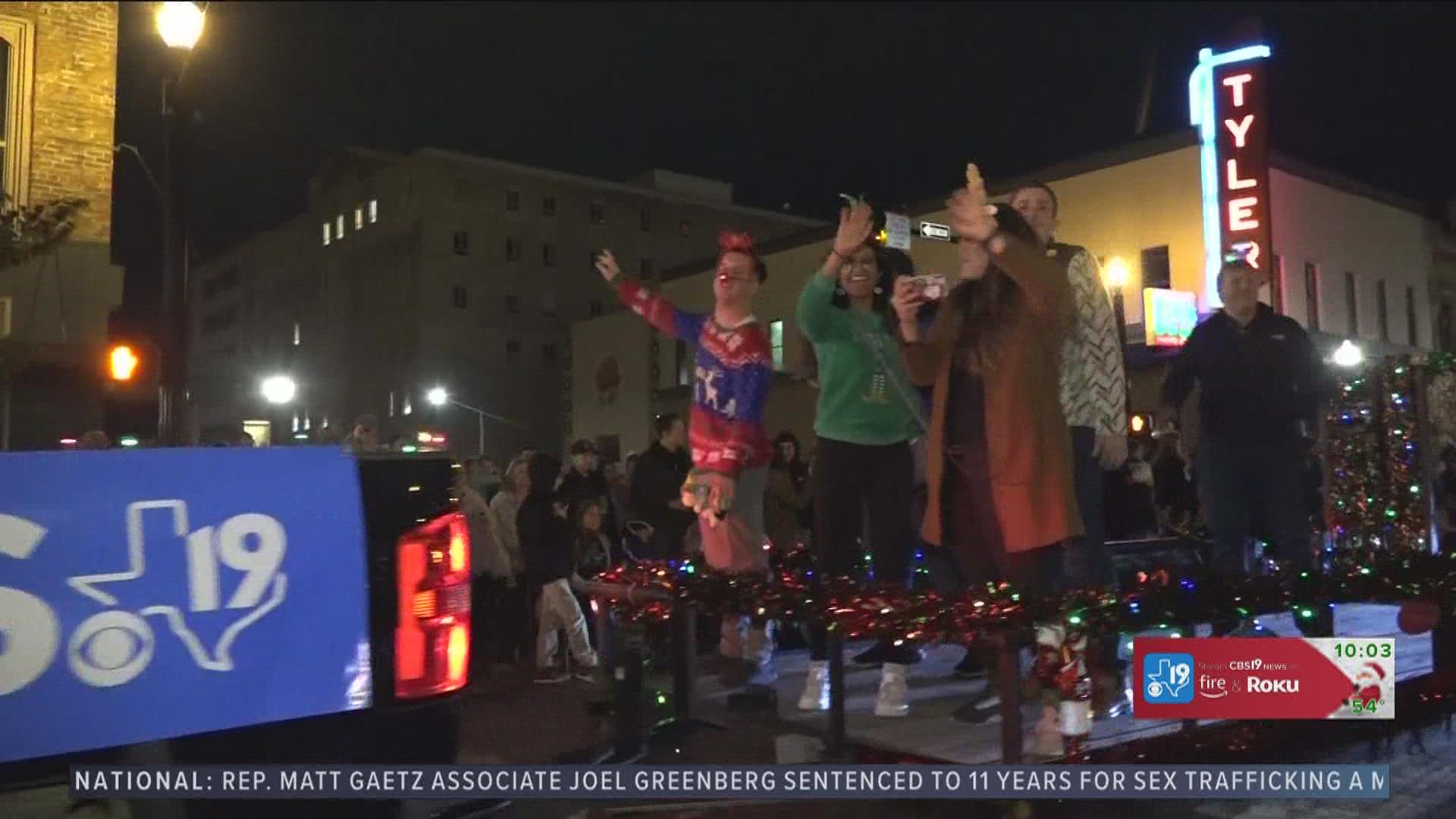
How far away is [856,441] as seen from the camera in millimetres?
4910

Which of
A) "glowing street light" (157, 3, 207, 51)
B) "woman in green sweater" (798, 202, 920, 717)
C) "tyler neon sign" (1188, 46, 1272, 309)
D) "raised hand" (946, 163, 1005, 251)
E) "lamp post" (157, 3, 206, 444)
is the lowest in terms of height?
"woman in green sweater" (798, 202, 920, 717)

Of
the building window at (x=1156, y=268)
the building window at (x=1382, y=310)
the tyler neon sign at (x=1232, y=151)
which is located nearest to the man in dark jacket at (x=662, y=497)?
the tyler neon sign at (x=1232, y=151)

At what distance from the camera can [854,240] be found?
4742 millimetres

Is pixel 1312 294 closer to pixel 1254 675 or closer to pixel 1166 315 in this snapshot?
pixel 1166 315

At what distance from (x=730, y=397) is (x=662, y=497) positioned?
2098 mm

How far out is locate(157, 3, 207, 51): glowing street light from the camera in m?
9.88

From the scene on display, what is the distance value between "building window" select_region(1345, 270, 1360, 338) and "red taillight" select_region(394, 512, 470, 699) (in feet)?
81.9

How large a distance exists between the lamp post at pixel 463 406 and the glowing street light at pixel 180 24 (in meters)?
38.3

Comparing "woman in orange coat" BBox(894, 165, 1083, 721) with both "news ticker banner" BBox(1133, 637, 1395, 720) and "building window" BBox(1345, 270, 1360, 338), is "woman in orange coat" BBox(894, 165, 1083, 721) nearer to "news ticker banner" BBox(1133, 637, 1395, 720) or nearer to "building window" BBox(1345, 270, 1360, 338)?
"news ticker banner" BBox(1133, 637, 1395, 720)

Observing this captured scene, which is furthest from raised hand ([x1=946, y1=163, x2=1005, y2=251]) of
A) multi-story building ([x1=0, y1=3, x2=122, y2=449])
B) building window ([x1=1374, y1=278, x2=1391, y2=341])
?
building window ([x1=1374, y1=278, x2=1391, y2=341])

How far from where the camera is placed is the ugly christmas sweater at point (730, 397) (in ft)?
17.3

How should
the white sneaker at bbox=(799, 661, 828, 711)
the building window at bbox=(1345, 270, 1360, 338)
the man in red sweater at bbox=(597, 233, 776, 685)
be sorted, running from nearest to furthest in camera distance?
the white sneaker at bbox=(799, 661, 828, 711)
the man in red sweater at bbox=(597, 233, 776, 685)
the building window at bbox=(1345, 270, 1360, 338)

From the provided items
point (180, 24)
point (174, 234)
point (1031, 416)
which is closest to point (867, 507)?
point (1031, 416)

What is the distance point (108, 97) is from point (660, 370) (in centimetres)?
2250
